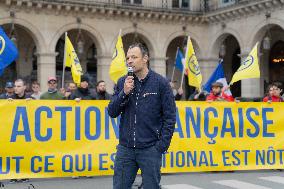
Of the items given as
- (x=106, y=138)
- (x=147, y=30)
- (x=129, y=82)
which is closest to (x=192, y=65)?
(x=106, y=138)

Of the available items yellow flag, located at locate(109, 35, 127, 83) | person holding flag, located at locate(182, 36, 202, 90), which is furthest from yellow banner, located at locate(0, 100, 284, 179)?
person holding flag, located at locate(182, 36, 202, 90)

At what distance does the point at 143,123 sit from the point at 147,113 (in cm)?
10

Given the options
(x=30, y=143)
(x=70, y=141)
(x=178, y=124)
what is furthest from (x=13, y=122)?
(x=178, y=124)

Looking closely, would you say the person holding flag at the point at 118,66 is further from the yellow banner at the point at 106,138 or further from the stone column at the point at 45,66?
the stone column at the point at 45,66

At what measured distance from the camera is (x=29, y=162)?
27.7 feet

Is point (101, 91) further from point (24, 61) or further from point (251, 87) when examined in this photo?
point (24, 61)

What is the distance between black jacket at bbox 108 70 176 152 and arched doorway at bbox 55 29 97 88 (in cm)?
2219

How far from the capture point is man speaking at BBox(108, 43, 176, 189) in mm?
4703

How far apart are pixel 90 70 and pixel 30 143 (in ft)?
68.4

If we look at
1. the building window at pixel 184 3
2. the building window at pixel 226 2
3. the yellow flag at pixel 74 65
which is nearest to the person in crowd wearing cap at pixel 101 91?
the yellow flag at pixel 74 65

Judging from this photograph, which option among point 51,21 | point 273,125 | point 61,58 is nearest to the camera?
point 273,125

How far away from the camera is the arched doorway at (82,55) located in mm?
27719

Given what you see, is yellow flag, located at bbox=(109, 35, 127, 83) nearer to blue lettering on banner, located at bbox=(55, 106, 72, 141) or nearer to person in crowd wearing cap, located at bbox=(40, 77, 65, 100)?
person in crowd wearing cap, located at bbox=(40, 77, 65, 100)

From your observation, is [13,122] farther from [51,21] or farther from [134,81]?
[51,21]
